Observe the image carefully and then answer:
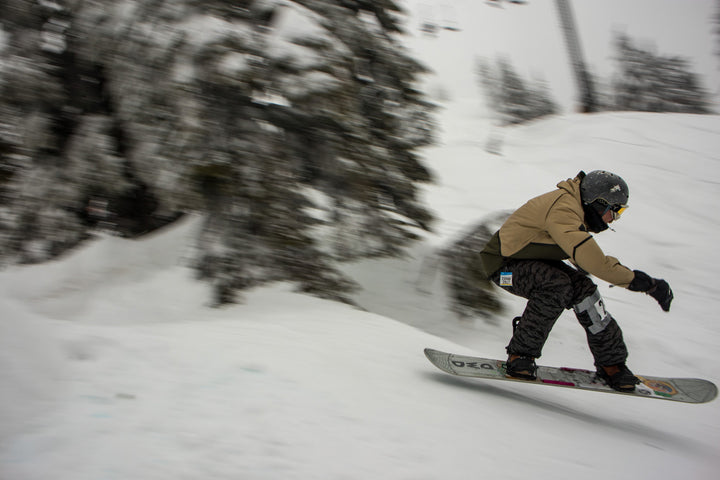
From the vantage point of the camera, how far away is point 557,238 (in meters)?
3.46

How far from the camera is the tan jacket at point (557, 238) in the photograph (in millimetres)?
3344

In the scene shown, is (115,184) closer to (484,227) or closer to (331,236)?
(331,236)

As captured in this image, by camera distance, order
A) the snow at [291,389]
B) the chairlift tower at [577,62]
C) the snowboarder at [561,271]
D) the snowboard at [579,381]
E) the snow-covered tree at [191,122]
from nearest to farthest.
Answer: the snow at [291,389] < the snowboarder at [561,271] < the snowboard at [579,381] < the snow-covered tree at [191,122] < the chairlift tower at [577,62]

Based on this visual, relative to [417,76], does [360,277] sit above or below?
below

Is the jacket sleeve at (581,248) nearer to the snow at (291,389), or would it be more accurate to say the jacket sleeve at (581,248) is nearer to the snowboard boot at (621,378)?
the snowboard boot at (621,378)

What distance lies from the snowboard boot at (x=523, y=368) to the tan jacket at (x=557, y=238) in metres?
0.74

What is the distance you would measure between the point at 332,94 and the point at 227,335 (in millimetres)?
2814

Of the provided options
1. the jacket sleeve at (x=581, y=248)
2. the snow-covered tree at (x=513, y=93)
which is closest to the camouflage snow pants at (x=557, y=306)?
the jacket sleeve at (x=581, y=248)

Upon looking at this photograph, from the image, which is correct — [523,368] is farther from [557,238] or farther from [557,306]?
[557,238]

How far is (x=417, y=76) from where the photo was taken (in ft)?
23.2

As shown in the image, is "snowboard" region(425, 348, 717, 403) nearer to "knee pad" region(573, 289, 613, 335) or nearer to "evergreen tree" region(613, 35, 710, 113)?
"knee pad" region(573, 289, 613, 335)

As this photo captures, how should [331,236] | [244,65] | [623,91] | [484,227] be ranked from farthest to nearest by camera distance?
[623,91] → [484,227] → [331,236] → [244,65]

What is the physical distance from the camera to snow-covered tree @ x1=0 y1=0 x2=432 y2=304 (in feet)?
15.2

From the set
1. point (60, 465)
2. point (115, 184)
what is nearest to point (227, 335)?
point (60, 465)
